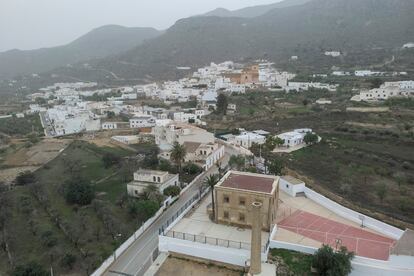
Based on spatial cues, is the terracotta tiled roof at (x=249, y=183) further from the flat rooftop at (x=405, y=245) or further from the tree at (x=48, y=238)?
the tree at (x=48, y=238)

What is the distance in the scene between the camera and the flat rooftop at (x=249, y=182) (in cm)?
2270

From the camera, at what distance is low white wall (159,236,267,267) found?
2008cm

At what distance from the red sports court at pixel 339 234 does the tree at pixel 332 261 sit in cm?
158

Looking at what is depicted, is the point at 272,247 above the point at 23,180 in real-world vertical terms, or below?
above

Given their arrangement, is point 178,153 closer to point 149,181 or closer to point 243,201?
point 149,181

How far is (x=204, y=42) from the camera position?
6048 inches

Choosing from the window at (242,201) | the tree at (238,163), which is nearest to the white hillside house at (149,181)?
the tree at (238,163)

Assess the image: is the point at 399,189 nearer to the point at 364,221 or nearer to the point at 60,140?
the point at 364,221

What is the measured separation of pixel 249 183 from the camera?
77.6 feet

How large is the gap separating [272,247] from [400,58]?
9310 centimetres

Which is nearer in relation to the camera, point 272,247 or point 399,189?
point 272,247

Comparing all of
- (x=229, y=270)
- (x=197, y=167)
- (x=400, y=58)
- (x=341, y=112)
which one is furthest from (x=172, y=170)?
(x=400, y=58)

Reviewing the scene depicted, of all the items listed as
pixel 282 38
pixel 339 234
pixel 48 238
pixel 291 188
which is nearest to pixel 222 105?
pixel 291 188

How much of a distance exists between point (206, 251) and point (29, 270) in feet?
32.5
